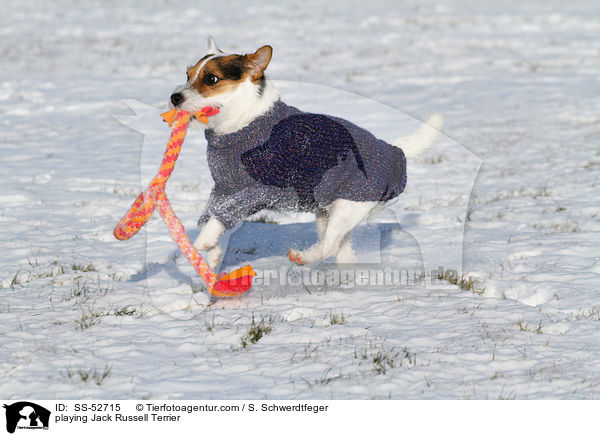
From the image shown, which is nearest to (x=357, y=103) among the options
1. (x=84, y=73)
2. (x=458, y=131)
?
(x=458, y=131)

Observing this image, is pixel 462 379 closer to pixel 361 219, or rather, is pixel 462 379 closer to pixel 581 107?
pixel 361 219

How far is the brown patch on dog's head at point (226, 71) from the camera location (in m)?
4.54

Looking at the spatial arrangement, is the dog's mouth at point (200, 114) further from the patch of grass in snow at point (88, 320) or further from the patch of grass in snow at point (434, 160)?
the patch of grass in snow at point (434, 160)

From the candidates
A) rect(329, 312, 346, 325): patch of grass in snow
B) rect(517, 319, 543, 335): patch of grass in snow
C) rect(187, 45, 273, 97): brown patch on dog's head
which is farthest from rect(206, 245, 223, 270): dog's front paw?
rect(517, 319, 543, 335): patch of grass in snow

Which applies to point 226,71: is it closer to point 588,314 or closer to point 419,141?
point 419,141

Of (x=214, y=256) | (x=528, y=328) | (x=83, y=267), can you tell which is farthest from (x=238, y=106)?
(x=528, y=328)

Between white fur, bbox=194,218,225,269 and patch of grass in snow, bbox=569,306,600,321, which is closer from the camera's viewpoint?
patch of grass in snow, bbox=569,306,600,321

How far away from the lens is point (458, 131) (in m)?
11.2

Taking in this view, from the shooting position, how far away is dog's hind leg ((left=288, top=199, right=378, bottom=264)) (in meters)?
4.97

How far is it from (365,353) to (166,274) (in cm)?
236

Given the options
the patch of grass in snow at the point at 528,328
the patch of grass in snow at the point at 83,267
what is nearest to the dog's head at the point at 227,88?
the patch of grass in snow at the point at 83,267

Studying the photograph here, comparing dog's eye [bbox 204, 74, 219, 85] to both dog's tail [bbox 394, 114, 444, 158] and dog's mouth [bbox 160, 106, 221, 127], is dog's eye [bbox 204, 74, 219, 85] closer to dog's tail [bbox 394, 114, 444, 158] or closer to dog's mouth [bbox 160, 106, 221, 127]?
dog's mouth [bbox 160, 106, 221, 127]

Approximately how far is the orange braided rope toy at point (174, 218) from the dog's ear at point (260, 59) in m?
0.42

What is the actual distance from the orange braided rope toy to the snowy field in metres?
0.20
